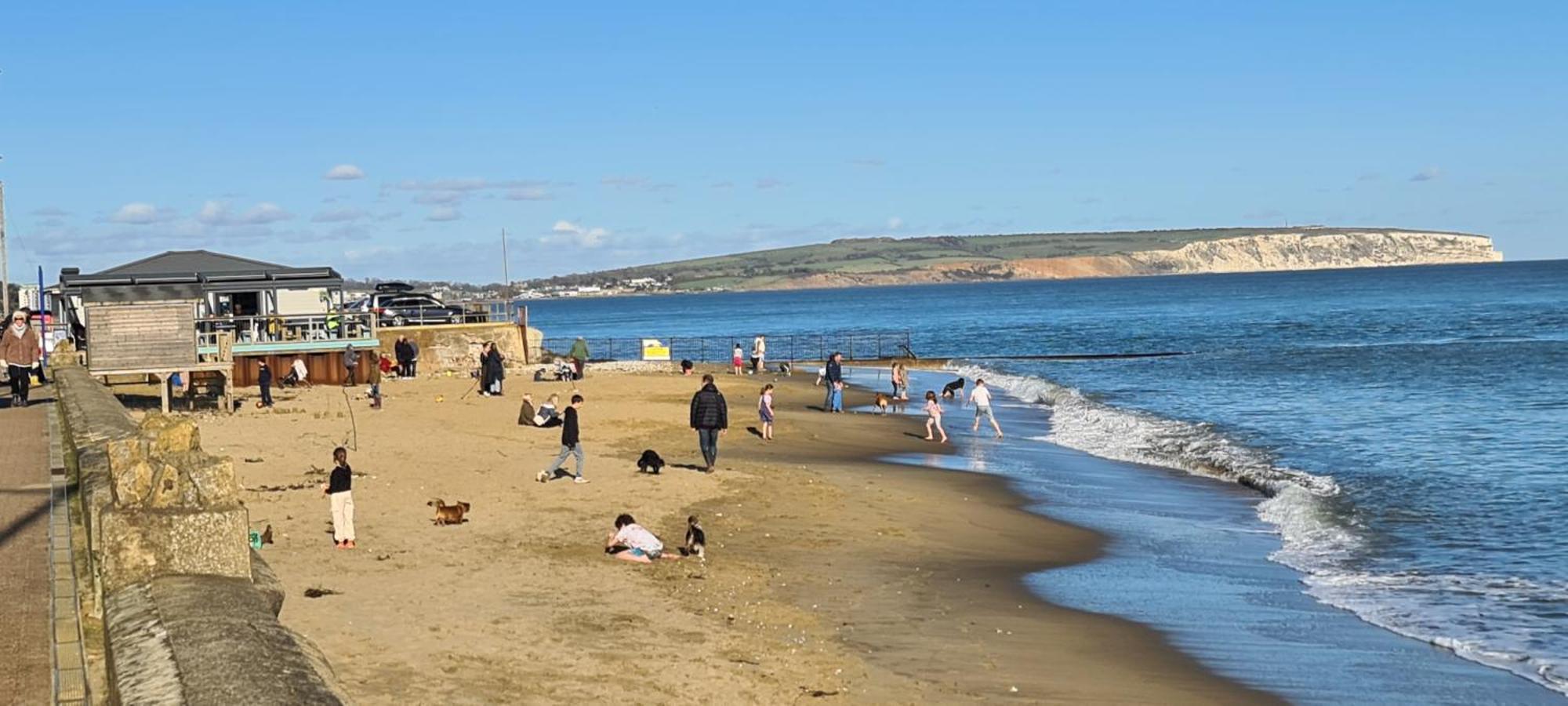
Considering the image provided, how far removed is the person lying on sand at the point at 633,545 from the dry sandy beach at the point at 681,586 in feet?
0.65

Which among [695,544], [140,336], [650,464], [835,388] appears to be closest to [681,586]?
[695,544]

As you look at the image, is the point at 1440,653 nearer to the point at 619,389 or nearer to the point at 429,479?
the point at 429,479

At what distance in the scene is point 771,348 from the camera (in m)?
82.8

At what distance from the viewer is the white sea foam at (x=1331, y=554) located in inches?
549

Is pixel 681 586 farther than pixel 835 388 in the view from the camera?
No

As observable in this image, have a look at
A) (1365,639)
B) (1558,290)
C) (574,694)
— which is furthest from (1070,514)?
(1558,290)

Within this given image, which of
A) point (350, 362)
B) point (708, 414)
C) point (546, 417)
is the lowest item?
point (546, 417)

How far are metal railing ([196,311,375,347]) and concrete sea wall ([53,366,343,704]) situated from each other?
33428mm

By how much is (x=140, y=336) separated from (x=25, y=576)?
743 inches

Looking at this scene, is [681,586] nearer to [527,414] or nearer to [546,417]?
[546,417]

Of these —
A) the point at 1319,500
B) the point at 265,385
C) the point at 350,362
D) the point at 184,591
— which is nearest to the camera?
the point at 184,591

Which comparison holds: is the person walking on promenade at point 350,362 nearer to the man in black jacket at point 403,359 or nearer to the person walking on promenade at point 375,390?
the man in black jacket at point 403,359

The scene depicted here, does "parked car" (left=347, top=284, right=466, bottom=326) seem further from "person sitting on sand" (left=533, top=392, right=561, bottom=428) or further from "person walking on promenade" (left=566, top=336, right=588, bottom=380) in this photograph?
"person sitting on sand" (left=533, top=392, right=561, bottom=428)

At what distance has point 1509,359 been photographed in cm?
5753
